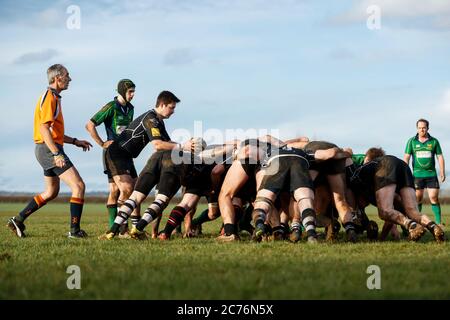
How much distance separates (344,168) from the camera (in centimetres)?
1090

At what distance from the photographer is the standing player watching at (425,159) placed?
18719 millimetres

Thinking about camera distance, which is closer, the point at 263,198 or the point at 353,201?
the point at 263,198

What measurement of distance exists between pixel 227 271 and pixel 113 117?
7.88m

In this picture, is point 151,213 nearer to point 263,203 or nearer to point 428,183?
point 263,203

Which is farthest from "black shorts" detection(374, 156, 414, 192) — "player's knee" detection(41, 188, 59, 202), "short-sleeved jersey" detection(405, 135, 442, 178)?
"short-sleeved jersey" detection(405, 135, 442, 178)

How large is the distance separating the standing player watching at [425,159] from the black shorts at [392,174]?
784cm

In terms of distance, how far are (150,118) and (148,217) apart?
1.82 metres

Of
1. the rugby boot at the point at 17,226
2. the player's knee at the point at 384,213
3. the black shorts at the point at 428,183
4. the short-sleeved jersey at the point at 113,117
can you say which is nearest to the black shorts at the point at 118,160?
the short-sleeved jersey at the point at 113,117

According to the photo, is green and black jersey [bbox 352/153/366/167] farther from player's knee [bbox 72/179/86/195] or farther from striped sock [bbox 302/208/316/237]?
player's knee [bbox 72/179/86/195]

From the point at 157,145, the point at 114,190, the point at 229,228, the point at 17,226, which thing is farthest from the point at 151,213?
the point at 17,226

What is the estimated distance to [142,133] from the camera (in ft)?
40.5

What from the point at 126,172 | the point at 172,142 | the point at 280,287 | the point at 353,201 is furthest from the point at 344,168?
the point at 280,287

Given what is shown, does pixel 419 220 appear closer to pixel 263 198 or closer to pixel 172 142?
pixel 263 198
